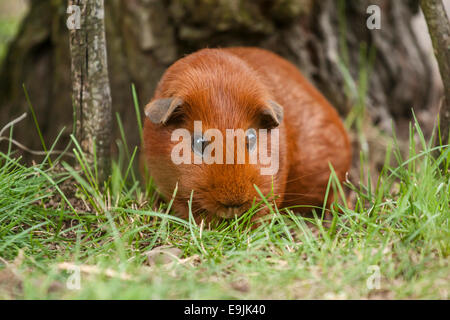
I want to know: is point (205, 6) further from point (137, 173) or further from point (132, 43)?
point (137, 173)

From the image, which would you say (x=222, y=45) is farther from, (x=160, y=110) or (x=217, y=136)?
(x=217, y=136)

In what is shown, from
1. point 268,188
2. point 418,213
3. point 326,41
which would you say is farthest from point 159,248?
point 326,41

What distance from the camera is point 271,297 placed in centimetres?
240

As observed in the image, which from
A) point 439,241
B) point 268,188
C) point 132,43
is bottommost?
point 439,241

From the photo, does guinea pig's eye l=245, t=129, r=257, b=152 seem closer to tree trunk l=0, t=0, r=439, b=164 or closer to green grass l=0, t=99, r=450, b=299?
green grass l=0, t=99, r=450, b=299

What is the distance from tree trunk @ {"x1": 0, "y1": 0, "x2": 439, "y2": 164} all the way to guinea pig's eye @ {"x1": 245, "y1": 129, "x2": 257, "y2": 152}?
6.51 feet

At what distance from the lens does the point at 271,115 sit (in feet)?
10.0

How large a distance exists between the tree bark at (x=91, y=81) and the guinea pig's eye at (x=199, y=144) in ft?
2.90

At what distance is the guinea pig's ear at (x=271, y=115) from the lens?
10.0 feet

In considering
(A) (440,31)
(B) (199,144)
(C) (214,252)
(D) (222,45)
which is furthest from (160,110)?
(D) (222,45)

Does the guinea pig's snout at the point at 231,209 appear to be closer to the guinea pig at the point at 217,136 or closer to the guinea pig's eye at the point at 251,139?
the guinea pig at the point at 217,136

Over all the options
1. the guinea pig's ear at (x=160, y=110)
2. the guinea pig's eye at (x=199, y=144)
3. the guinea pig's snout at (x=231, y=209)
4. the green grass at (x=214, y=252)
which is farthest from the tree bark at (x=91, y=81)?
the guinea pig's snout at (x=231, y=209)
